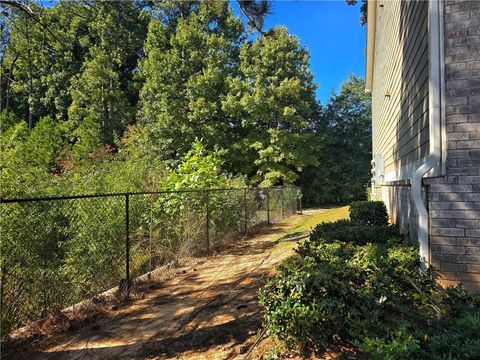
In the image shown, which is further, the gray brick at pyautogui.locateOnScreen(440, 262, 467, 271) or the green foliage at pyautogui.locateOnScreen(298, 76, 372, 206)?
the green foliage at pyautogui.locateOnScreen(298, 76, 372, 206)

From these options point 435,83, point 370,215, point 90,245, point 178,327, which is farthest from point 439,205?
point 90,245

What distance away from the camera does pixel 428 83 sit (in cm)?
371

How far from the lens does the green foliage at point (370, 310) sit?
2279mm

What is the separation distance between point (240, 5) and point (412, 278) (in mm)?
3603

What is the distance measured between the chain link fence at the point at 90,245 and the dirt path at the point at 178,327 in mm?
477

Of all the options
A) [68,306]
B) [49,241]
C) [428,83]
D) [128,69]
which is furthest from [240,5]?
[128,69]

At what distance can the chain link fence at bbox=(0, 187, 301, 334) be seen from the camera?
13.1 ft

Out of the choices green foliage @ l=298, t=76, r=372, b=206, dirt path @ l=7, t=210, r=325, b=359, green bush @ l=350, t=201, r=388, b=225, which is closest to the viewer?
dirt path @ l=7, t=210, r=325, b=359

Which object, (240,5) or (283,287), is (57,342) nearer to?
(283,287)

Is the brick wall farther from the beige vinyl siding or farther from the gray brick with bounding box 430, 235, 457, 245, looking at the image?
the beige vinyl siding

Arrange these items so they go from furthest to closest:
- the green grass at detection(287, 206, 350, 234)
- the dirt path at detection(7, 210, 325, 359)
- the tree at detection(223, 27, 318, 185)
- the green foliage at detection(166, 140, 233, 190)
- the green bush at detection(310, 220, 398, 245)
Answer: the tree at detection(223, 27, 318, 185) → the green grass at detection(287, 206, 350, 234) → the green foliage at detection(166, 140, 233, 190) → the green bush at detection(310, 220, 398, 245) → the dirt path at detection(7, 210, 325, 359)

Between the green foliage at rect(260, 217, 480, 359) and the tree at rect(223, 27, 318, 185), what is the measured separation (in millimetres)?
18191

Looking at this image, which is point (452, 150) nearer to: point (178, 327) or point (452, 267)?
point (452, 267)

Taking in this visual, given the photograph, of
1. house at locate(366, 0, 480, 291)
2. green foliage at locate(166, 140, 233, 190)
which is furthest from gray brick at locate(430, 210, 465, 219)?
green foliage at locate(166, 140, 233, 190)
